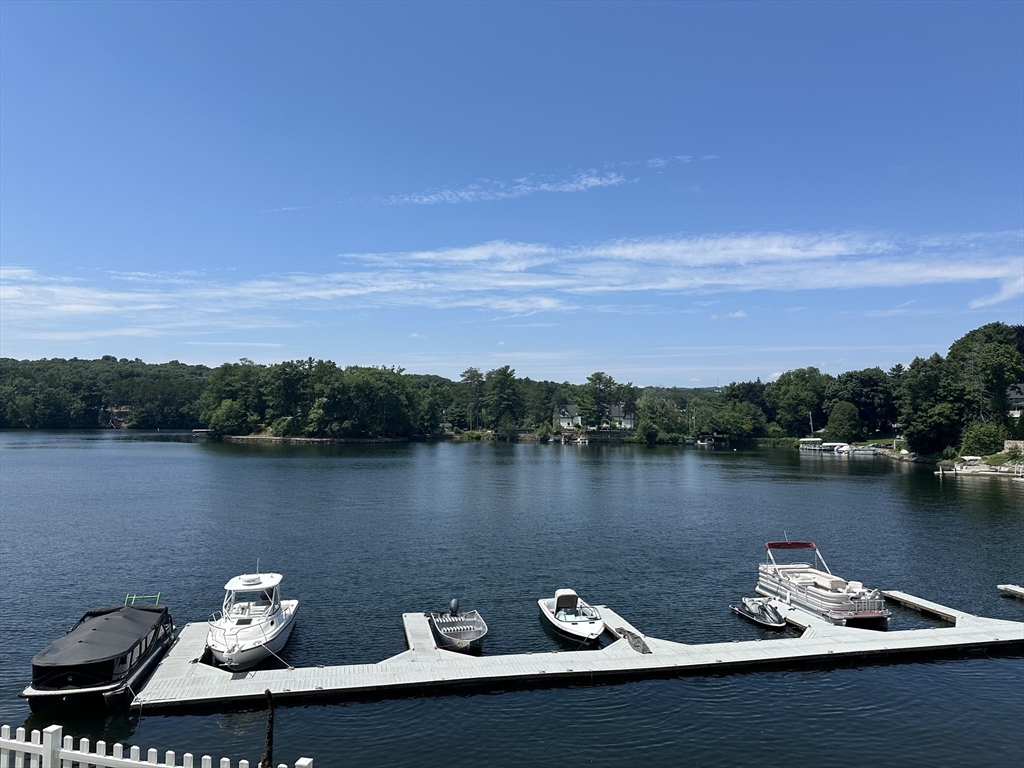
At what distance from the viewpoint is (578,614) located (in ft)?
102

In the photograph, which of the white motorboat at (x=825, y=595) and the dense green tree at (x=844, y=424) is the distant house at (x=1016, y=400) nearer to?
the dense green tree at (x=844, y=424)

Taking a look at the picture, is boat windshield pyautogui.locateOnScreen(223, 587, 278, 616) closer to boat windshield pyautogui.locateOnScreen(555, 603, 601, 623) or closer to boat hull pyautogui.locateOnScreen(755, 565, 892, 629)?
boat windshield pyautogui.locateOnScreen(555, 603, 601, 623)

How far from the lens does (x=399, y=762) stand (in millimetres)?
19625

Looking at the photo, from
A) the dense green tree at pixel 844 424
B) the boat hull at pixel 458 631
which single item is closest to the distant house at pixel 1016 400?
the dense green tree at pixel 844 424

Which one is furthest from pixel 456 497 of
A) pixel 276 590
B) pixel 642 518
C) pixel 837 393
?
pixel 837 393

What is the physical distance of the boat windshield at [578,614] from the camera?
3061cm

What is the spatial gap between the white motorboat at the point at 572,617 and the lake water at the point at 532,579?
97 cm

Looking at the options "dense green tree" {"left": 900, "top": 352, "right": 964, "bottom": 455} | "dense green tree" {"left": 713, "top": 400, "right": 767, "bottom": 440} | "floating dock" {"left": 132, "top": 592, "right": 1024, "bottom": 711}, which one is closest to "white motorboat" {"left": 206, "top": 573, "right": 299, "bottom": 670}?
"floating dock" {"left": 132, "top": 592, "right": 1024, "bottom": 711}

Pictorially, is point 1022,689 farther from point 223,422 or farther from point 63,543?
point 223,422

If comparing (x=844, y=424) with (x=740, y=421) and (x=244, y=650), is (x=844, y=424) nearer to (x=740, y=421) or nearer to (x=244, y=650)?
(x=740, y=421)

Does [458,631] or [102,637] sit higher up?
[102,637]

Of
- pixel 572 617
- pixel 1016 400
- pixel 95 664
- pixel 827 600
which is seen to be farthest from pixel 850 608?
pixel 1016 400

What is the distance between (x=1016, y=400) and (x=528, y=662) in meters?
149

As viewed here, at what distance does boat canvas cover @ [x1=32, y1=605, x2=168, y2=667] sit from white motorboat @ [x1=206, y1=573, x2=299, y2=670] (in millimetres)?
2477
